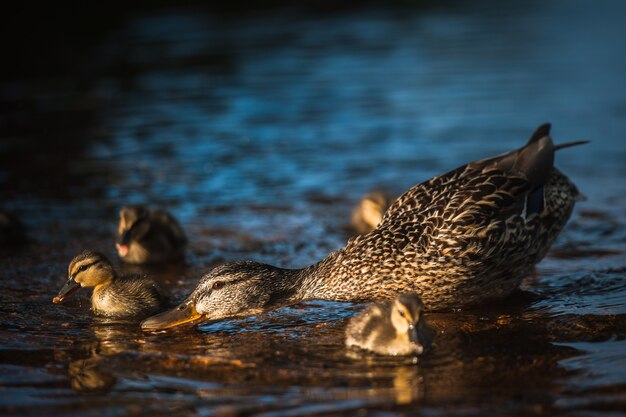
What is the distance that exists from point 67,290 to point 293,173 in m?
3.40

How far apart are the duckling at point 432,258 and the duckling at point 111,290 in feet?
1.11

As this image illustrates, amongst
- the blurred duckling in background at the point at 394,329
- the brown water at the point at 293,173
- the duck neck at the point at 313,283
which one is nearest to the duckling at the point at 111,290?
the brown water at the point at 293,173

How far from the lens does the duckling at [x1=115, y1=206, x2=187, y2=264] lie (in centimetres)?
638

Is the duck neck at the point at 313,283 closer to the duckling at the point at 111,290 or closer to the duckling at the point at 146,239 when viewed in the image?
the duckling at the point at 111,290

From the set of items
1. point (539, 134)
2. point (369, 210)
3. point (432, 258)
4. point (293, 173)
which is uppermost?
point (539, 134)

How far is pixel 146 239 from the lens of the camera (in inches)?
254

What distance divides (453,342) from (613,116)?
5.64 m

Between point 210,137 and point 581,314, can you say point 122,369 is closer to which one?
point 581,314

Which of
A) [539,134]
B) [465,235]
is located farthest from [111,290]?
[539,134]

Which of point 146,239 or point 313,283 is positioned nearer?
point 313,283

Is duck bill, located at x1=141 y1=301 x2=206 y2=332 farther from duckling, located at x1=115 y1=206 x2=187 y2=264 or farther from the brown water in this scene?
duckling, located at x1=115 y1=206 x2=187 y2=264

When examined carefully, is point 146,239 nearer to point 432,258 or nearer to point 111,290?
point 111,290

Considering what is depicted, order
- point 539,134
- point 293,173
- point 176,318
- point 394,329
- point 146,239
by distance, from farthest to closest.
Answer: point 293,173 < point 146,239 < point 539,134 < point 176,318 < point 394,329

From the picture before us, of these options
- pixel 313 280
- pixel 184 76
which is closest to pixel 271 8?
pixel 184 76
